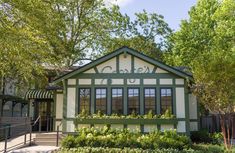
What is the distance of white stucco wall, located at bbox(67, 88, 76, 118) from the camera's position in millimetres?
17250

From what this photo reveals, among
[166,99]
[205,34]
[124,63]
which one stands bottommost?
[166,99]

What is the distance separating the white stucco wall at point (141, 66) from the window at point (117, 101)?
1.58 m

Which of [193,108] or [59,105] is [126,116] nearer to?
[193,108]

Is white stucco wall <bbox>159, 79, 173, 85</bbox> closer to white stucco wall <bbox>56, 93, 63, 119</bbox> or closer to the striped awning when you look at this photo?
white stucco wall <bbox>56, 93, 63, 119</bbox>

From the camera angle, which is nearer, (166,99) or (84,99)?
(166,99)

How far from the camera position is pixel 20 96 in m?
36.5

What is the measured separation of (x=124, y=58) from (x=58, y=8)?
13.6 meters

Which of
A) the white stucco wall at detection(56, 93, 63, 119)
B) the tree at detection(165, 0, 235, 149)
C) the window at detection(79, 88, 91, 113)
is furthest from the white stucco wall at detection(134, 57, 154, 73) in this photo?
the white stucco wall at detection(56, 93, 63, 119)

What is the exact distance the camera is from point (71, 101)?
17328 millimetres

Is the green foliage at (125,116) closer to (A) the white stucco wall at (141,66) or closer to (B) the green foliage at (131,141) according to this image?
(B) the green foliage at (131,141)

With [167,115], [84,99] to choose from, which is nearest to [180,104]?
[167,115]

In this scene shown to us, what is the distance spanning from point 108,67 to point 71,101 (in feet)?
9.68

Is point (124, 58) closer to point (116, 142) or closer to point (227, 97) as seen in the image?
point (116, 142)

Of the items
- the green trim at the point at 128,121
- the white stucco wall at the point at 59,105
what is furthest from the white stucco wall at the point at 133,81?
the white stucco wall at the point at 59,105
